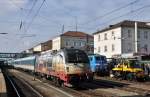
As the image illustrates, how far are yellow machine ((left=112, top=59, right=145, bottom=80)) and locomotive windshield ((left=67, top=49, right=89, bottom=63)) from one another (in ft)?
31.4

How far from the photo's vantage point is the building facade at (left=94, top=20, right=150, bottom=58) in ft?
224

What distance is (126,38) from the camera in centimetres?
6894

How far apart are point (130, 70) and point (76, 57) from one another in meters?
10.9

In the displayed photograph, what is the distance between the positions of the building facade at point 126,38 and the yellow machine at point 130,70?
28.7 meters

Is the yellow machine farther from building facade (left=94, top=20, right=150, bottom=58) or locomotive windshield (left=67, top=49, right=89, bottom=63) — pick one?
building facade (left=94, top=20, right=150, bottom=58)

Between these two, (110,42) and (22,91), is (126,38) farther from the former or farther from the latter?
(22,91)

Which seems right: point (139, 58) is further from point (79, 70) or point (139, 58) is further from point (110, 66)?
point (79, 70)

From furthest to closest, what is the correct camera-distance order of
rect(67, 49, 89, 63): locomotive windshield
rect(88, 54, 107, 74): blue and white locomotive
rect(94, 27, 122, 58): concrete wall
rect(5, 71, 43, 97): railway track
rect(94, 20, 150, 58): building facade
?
rect(94, 27, 122, 58): concrete wall, rect(94, 20, 150, 58): building facade, rect(88, 54, 107, 74): blue and white locomotive, rect(67, 49, 89, 63): locomotive windshield, rect(5, 71, 43, 97): railway track

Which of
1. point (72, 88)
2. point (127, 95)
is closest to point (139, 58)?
point (72, 88)

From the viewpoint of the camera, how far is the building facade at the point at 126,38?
68.2 m

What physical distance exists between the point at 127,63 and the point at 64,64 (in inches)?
466

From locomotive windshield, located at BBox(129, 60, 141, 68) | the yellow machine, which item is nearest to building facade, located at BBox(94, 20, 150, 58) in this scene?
the yellow machine

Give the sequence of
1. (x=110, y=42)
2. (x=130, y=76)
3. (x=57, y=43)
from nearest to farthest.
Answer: (x=130, y=76)
(x=110, y=42)
(x=57, y=43)

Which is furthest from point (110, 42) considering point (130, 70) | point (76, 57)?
point (76, 57)
